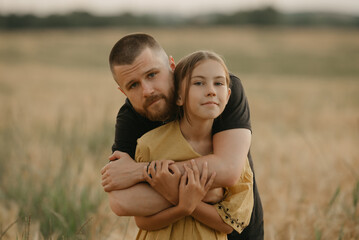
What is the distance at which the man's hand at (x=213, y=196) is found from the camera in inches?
70.4

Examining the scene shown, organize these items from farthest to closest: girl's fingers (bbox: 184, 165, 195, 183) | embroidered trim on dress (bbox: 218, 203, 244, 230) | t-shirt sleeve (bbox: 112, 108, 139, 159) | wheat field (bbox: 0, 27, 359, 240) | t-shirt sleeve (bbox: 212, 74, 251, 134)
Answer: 1. wheat field (bbox: 0, 27, 359, 240)
2. t-shirt sleeve (bbox: 112, 108, 139, 159)
3. t-shirt sleeve (bbox: 212, 74, 251, 134)
4. embroidered trim on dress (bbox: 218, 203, 244, 230)
5. girl's fingers (bbox: 184, 165, 195, 183)

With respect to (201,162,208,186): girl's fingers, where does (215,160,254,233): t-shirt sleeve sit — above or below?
Answer: below

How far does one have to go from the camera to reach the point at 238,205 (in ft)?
5.87

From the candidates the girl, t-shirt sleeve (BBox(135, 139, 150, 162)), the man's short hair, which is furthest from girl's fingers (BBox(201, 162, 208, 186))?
the man's short hair

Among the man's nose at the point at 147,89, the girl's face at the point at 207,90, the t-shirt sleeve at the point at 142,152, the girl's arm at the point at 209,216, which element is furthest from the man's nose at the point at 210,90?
the girl's arm at the point at 209,216

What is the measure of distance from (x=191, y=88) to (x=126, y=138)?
506mm

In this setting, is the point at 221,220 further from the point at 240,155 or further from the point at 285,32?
the point at 285,32

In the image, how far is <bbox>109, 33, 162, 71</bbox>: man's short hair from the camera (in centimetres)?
187

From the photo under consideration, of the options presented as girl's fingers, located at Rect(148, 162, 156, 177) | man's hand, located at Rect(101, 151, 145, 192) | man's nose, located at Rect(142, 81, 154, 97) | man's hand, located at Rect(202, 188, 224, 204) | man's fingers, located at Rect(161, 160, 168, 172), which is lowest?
man's hand, located at Rect(202, 188, 224, 204)

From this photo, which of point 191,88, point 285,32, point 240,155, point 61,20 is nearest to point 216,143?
point 240,155

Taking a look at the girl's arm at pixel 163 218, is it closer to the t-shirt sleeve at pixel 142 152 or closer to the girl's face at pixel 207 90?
the t-shirt sleeve at pixel 142 152

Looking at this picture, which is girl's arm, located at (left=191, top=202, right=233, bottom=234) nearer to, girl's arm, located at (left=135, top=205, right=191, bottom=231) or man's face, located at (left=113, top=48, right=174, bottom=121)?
girl's arm, located at (left=135, top=205, right=191, bottom=231)

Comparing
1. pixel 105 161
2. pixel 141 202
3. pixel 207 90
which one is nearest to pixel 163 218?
pixel 141 202

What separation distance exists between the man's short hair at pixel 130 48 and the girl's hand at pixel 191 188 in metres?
0.63
